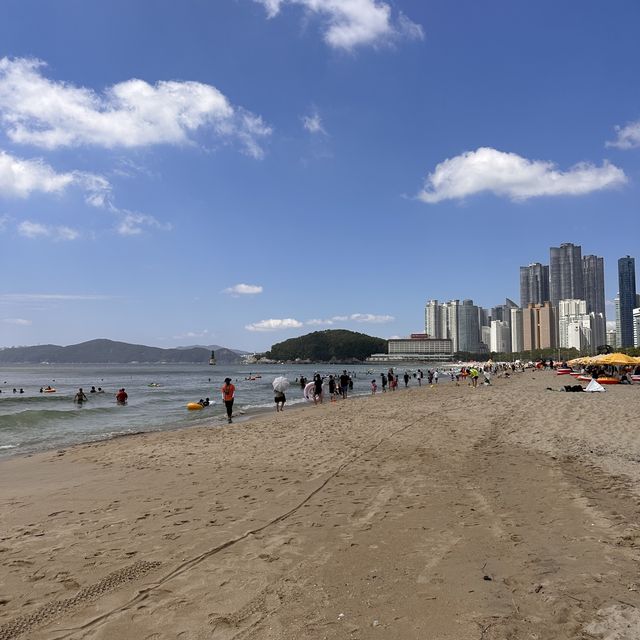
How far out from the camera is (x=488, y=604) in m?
3.73

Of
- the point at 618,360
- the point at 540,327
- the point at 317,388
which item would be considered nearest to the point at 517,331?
the point at 540,327

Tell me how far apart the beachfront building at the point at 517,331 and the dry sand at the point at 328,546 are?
184039mm

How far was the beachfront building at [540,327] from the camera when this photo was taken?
165000 mm

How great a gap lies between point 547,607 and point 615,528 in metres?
2.29

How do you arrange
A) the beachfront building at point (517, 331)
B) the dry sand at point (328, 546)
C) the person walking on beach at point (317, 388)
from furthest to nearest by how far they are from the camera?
the beachfront building at point (517, 331), the person walking on beach at point (317, 388), the dry sand at point (328, 546)

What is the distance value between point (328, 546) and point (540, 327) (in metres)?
180

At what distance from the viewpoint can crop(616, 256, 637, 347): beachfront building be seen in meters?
156

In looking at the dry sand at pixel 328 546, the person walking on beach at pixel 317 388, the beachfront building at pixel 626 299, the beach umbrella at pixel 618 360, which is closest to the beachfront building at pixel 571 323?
the beachfront building at pixel 626 299

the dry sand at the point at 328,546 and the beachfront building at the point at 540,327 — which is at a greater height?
the beachfront building at the point at 540,327

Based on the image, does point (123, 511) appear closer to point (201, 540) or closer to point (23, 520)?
point (23, 520)

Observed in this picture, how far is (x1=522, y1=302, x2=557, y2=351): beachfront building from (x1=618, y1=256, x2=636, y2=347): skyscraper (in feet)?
65.9

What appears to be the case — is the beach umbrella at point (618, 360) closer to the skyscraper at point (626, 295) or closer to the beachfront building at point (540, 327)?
the skyscraper at point (626, 295)

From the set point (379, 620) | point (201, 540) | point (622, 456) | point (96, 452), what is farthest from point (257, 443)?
point (379, 620)

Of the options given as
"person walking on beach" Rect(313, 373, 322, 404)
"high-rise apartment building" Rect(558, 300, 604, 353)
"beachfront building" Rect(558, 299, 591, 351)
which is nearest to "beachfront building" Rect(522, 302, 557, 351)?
"beachfront building" Rect(558, 299, 591, 351)
